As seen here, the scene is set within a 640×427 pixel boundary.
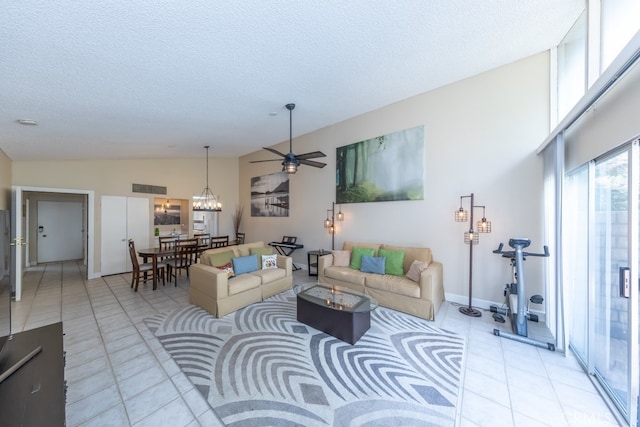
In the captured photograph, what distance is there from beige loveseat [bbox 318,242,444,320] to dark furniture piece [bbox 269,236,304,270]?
174cm

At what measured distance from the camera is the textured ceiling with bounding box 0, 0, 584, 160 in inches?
72.6

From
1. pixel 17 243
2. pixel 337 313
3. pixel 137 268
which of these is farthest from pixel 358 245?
pixel 17 243

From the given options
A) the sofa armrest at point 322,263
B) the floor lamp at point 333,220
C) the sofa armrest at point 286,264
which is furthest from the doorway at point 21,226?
→ the floor lamp at point 333,220

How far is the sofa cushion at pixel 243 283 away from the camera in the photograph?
360cm

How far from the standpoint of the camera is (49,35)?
1.76 metres

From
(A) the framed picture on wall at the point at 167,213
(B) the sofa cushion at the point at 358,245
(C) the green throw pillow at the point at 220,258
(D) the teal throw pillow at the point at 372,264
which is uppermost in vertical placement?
(A) the framed picture on wall at the point at 167,213

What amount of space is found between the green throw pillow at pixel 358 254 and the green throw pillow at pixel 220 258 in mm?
2247

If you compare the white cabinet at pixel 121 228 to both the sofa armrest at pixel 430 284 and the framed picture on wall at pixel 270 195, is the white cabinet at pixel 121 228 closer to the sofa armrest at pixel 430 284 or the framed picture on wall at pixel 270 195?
the framed picture on wall at pixel 270 195

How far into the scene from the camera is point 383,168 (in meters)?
4.73

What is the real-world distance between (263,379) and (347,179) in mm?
4017

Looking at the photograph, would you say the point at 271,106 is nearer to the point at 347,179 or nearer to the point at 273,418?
the point at 347,179

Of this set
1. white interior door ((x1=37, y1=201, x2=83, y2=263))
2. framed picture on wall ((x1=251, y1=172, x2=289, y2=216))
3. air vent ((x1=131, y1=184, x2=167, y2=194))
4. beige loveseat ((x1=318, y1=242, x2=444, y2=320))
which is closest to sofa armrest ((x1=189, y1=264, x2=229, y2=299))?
beige loveseat ((x1=318, y1=242, x2=444, y2=320))

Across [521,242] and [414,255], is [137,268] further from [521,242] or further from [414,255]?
[521,242]

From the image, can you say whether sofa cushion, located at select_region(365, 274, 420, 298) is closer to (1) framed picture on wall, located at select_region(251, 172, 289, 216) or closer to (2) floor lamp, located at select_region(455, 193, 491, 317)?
(2) floor lamp, located at select_region(455, 193, 491, 317)
